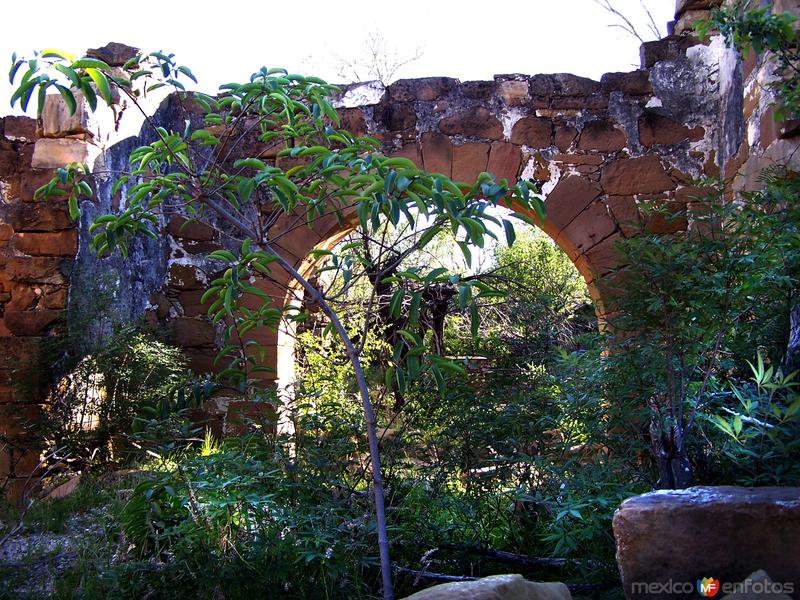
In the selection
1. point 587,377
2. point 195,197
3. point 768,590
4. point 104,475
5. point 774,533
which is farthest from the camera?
point 104,475

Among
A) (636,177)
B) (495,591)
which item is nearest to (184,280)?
(636,177)

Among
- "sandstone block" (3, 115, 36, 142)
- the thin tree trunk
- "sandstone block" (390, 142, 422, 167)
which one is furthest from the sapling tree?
"sandstone block" (3, 115, 36, 142)

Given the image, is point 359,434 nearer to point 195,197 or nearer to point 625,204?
point 195,197

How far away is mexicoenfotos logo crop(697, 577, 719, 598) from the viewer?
66.5 inches

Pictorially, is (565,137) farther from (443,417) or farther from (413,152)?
(443,417)

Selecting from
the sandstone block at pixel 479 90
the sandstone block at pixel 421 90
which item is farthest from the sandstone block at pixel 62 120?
the sandstone block at pixel 479 90

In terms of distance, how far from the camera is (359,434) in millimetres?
2854

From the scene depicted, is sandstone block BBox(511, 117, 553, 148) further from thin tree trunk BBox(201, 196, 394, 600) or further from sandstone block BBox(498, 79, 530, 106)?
thin tree trunk BBox(201, 196, 394, 600)

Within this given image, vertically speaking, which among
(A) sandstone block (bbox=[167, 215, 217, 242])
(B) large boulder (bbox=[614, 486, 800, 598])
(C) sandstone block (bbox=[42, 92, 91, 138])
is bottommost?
(B) large boulder (bbox=[614, 486, 800, 598])

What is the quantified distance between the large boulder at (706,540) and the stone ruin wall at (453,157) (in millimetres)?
3484

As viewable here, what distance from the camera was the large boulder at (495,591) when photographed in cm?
158

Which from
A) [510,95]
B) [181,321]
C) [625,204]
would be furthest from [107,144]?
[625,204]

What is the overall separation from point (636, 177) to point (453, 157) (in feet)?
4.08

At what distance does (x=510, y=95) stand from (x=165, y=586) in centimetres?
406
